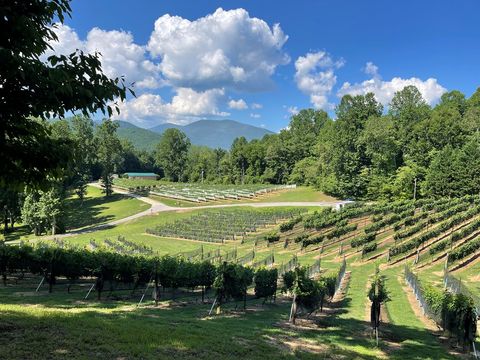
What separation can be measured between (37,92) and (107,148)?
9020 centimetres

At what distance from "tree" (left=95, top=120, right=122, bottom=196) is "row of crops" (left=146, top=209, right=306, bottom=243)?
3439 centimetres

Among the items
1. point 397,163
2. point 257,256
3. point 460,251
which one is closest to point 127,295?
point 257,256

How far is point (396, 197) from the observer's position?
76750 millimetres

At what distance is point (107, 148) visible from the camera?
91500 millimetres

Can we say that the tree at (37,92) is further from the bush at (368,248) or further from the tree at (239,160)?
the tree at (239,160)

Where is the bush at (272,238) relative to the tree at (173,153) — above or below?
below

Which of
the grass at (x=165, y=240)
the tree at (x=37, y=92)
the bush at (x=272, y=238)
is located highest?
the tree at (x=37, y=92)

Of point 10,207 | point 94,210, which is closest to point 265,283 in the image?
point 10,207

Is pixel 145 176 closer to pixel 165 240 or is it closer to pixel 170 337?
pixel 165 240

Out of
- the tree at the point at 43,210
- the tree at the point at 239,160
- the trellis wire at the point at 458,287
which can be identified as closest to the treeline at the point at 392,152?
the tree at the point at 239,160

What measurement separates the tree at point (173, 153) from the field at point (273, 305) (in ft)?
267

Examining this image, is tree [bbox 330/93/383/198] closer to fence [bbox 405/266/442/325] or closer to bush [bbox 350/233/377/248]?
bush [bbox 350/233/377/248]

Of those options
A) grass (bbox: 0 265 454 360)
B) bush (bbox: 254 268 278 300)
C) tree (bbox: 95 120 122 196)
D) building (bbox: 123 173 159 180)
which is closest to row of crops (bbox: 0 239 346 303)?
bush (bbox: 254 268 278 300)

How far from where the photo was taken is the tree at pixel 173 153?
463ft
